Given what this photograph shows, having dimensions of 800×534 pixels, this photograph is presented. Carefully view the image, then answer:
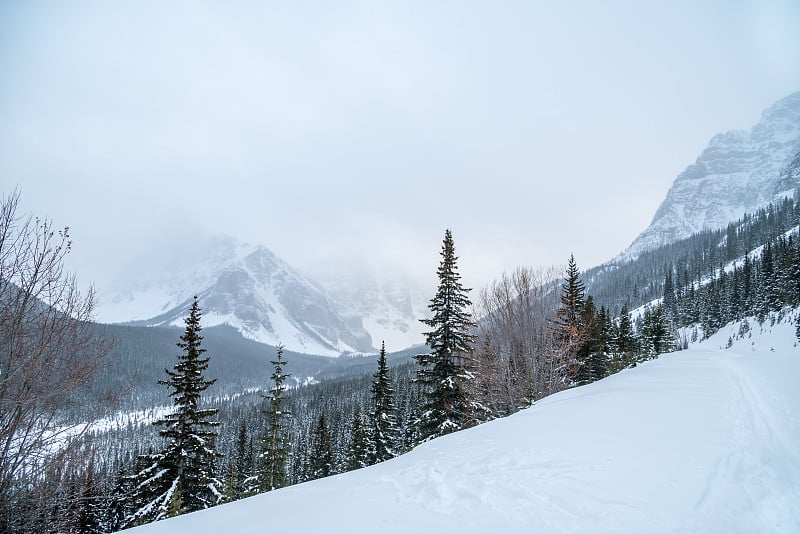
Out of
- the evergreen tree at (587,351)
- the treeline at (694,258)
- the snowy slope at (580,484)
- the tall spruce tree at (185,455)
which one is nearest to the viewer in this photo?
the snowy slope at (580,484)

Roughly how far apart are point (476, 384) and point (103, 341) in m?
18.9

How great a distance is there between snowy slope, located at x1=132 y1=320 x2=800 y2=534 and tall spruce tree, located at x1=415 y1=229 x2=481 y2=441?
11.5m

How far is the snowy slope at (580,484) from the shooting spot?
14.7ft

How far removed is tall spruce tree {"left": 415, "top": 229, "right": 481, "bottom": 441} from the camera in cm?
2103

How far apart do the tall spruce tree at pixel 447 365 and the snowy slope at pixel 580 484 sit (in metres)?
11.5

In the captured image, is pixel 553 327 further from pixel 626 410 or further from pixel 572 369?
pixel 626 410

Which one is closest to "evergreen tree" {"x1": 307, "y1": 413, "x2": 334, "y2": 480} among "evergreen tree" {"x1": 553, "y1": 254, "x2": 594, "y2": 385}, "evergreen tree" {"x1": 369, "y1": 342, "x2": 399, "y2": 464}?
"evergreen tree" {"x1": 369, "y1": 342, "x2": 399, "y2": 464}

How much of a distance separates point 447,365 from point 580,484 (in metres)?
16.1

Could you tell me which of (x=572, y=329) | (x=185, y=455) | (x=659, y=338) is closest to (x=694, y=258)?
(x=659, y=338)

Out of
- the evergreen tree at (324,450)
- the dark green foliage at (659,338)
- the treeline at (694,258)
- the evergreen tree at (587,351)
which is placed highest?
the treeline at (694,258)

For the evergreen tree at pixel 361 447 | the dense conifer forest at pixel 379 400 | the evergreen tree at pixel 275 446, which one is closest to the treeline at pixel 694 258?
the dense conifer forest at pixel 379 400

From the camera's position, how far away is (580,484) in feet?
17.5

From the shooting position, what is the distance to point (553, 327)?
26250 mm

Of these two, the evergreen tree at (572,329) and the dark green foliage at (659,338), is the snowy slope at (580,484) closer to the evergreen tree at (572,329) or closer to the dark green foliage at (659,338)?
the evergreen tree at (572,329)
